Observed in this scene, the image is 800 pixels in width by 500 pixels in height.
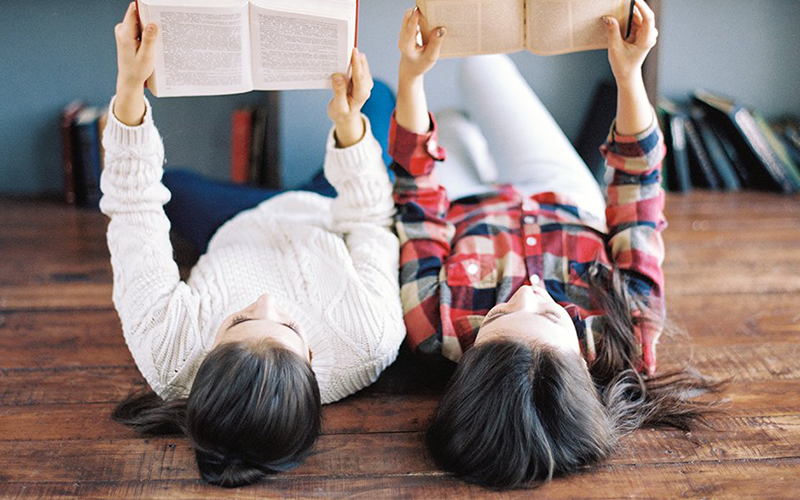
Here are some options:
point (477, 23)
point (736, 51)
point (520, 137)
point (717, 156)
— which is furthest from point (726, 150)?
point (477, 23)

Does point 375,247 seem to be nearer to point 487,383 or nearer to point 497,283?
point 497,283

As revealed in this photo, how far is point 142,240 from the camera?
1.37 m

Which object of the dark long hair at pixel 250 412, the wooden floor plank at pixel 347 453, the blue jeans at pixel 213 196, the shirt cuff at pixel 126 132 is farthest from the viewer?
the blue jeans at pixel 213 196

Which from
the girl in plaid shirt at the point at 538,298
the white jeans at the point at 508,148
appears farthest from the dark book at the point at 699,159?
the girl in plaid shirt at the point at 538,298

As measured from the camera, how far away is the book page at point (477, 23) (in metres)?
1.38

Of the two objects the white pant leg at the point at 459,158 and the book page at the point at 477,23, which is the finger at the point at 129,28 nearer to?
the book page at the point at 477,23

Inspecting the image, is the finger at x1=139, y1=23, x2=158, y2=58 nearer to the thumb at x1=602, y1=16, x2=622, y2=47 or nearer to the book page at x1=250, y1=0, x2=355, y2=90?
the book page at x1=250, y1=0, x2=355, y2=90

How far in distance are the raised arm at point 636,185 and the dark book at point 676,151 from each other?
3.48ft

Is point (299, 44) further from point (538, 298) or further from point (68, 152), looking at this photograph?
point (68, 152)

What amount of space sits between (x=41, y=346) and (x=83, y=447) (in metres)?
0.40

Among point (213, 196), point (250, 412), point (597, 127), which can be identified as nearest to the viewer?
point (250, 412)

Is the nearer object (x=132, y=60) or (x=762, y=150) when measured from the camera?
(x=132, y=60)

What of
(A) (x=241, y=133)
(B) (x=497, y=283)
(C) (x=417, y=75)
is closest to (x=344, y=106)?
(C) (x=417, y=75)

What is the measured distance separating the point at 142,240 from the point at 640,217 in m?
0.84
